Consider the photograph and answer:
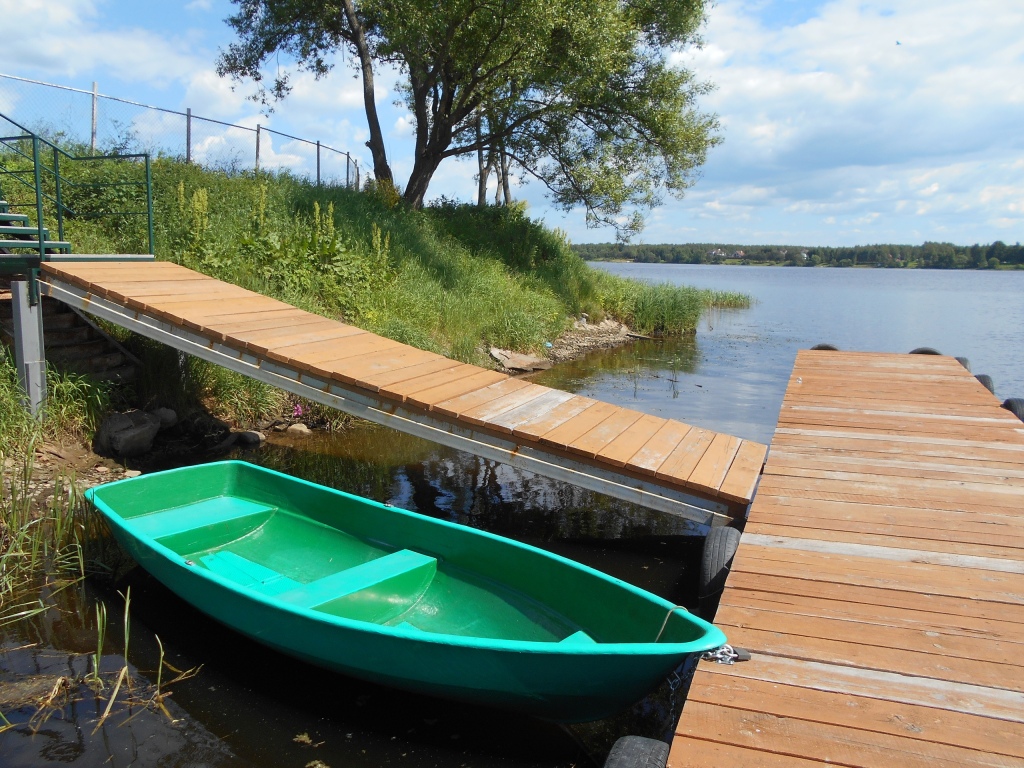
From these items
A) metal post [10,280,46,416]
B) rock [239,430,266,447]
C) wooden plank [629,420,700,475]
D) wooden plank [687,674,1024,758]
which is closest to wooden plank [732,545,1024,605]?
wooden plank [687,674,1024,758]

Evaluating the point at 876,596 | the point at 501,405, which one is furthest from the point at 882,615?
the point at 501,405

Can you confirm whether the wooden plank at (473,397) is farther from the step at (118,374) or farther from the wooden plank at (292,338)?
the step at (118,374)

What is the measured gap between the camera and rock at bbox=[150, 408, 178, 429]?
8.34 metres

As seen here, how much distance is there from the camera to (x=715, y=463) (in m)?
5.88

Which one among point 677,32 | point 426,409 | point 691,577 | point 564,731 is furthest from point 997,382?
point 564,731

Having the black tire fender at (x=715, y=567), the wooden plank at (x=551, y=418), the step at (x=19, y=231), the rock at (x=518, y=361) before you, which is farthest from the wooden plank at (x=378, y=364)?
the rock at (x=518, y=361)

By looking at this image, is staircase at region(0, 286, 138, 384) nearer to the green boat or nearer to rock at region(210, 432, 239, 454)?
rock at region(210, 432, 239, 454)

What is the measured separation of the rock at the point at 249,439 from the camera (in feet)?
28.2

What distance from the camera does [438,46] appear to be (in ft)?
53.4

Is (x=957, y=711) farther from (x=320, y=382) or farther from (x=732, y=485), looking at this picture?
(x=320, y=382)

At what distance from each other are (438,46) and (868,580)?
15324 mm

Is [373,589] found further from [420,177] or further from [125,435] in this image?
[420,177]

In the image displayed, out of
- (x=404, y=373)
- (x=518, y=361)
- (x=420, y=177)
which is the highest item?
(x=420, y=177)

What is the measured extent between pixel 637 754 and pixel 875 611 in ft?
4.31
